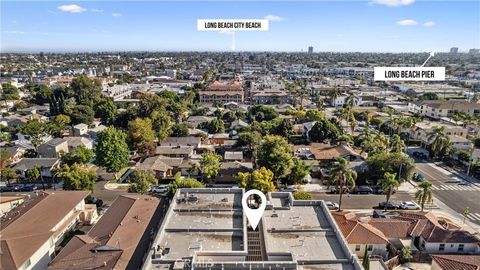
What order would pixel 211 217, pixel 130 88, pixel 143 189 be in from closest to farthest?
pixel 211 217 < pixel 143 189 < pixel 130 88

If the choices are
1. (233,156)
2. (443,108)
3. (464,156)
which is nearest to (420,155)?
(464,156)

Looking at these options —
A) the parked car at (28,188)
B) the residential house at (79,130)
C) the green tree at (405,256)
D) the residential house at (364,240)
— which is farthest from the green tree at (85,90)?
the green tree at (405,256)

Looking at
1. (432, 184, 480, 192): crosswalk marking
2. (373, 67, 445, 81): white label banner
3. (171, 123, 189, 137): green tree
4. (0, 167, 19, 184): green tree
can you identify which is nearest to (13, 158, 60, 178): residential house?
(0, 167, 19, 184): green tree

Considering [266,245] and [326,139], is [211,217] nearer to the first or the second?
[266,245]

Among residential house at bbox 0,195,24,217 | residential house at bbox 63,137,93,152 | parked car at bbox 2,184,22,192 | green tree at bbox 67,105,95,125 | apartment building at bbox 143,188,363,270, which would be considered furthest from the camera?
green tree at bbox 67,105,95,125

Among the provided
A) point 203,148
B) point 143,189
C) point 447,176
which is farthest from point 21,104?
point 447,176

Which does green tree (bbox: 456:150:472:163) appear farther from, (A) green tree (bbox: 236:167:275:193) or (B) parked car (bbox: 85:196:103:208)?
(B) parked car (bbox: 85:196:103:208)

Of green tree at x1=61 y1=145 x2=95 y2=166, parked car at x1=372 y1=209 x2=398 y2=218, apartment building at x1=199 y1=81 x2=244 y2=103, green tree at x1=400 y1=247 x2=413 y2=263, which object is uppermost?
apartment building at x1=199 y1=81 x2=244 y2=103
